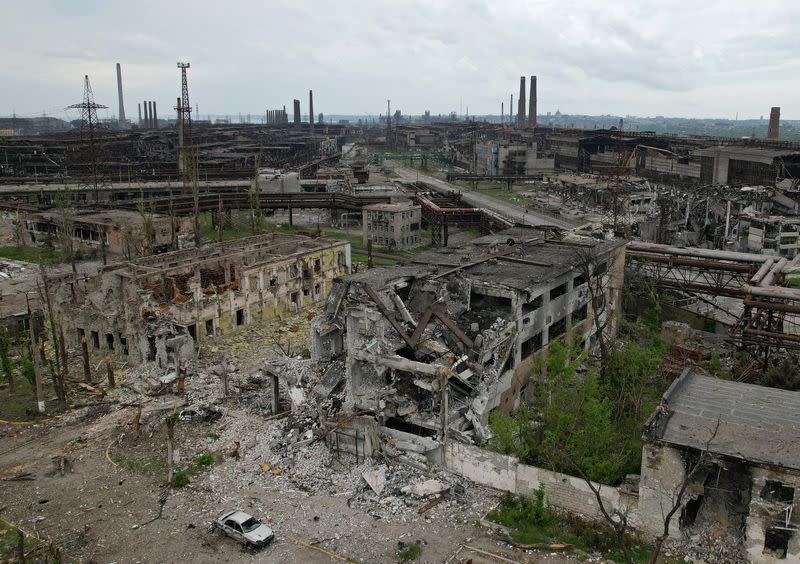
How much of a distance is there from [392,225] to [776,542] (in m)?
44.1

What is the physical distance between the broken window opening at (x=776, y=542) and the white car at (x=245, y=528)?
40.2 feet

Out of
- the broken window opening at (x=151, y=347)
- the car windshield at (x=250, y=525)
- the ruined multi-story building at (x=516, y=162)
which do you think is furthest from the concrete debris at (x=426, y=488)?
the ruined multi-story building at (x=516, y=162)

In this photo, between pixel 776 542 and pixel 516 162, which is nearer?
pixel 776 542

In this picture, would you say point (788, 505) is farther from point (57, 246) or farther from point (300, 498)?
point (57, 246)

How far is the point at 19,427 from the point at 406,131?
158 m

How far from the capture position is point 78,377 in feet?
100

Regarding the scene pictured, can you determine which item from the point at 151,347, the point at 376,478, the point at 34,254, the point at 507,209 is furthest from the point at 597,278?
the point at 34,254

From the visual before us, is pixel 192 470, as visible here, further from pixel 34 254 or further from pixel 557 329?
pixel 34 254

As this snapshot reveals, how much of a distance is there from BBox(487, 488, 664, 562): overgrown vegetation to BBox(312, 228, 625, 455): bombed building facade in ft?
10.4

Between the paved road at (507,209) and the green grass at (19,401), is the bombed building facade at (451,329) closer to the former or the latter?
the green grass at (19,401)

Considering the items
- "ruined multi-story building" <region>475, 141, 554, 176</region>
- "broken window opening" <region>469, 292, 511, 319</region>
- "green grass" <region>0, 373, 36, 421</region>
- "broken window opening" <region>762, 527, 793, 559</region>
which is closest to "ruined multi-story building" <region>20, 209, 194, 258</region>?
"green grass" <region>0, 373, 36, 421</region>

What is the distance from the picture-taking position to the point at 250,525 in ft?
59.8

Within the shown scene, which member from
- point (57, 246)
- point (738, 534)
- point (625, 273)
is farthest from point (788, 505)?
point (57, 246)

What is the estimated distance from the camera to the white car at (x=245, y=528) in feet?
58.3
